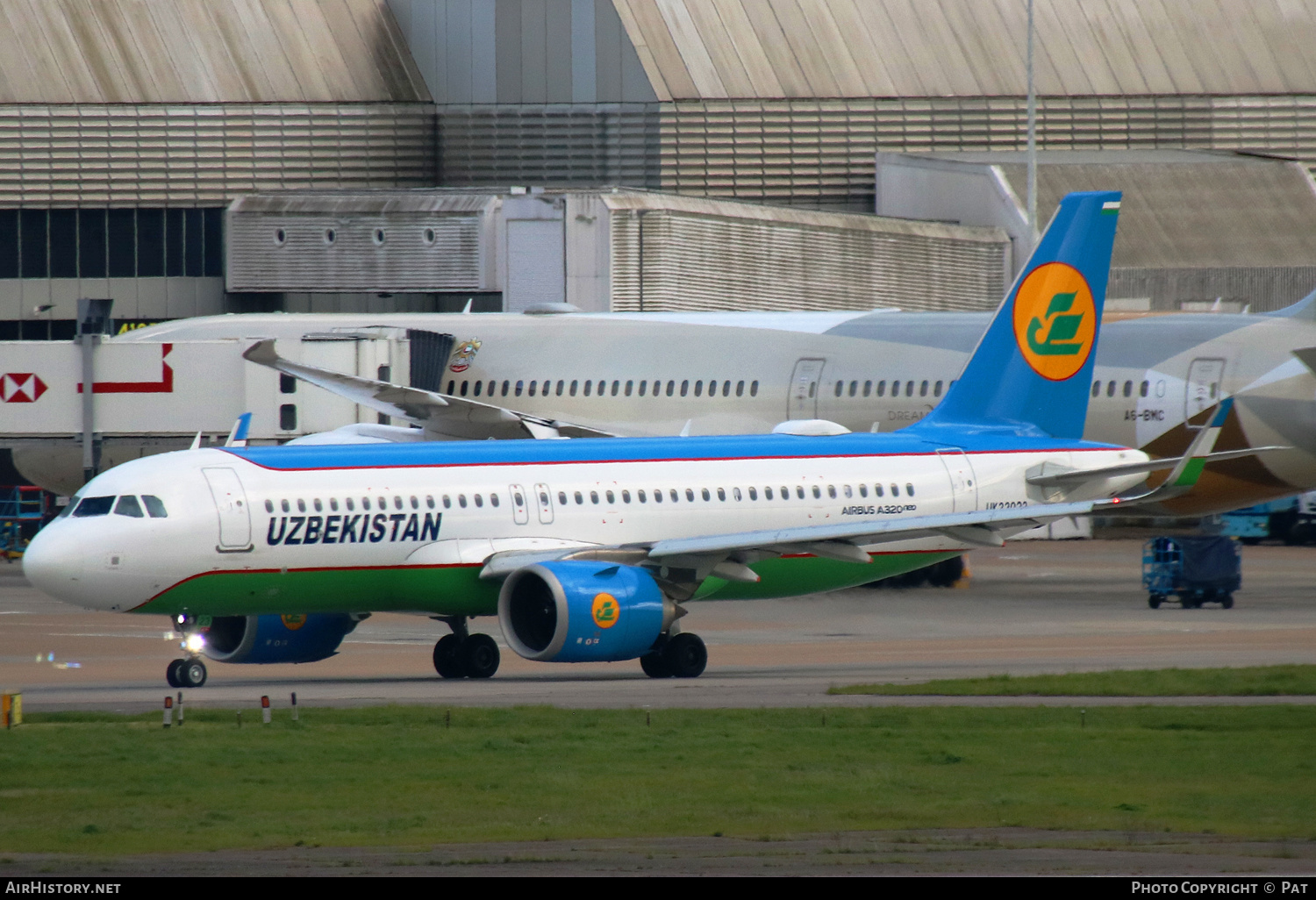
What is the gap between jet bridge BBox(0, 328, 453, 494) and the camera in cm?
4819

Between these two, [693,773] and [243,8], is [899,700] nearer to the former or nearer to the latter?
[693,773]

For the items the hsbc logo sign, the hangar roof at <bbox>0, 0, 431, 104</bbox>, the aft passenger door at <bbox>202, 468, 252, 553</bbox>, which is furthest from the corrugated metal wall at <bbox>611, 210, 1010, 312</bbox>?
the aft passenger door at <bbox>202, 468, 252, 553</bbox>

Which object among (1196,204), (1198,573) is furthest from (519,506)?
(1196,204)

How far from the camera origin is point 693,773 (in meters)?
19.9

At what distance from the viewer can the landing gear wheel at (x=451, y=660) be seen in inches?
1184

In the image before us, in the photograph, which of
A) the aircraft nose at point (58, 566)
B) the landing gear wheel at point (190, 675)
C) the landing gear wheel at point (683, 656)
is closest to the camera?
the aircraft nose at point (58, 566)

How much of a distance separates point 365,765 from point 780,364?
27.2m

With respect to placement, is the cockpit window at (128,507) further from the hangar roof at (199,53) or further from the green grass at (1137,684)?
the hangar roof at (199,53)

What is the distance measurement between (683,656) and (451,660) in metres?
3.10

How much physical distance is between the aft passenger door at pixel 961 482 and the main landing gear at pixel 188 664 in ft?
35.4

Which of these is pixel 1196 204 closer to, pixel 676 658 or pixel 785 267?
pixel 785 267

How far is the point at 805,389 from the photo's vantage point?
152 ft

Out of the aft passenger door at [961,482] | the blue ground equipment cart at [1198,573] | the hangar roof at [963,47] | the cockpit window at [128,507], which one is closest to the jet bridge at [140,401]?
the blue ground equipment cart at [1198,573]

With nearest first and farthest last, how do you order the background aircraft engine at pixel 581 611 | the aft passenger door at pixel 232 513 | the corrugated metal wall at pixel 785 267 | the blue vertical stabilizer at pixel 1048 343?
the background aircraft engine at pixel 581 611 → the aft passenger door at pixel 232 513 → the blue vertical stabilizer at pixel 1048 343 → the corrugated metal wall at pixel 785 267
